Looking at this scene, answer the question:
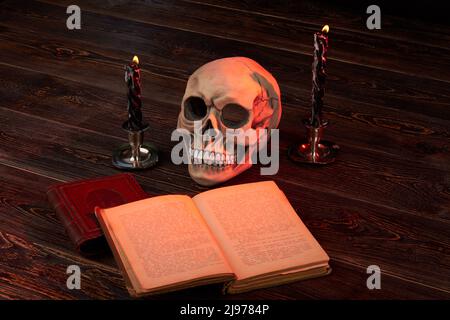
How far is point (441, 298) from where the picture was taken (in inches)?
66.3

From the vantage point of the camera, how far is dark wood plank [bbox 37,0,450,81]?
2842mm

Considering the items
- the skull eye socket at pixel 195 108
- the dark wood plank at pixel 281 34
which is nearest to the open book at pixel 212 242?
the skull eye socket at pixel 195 108

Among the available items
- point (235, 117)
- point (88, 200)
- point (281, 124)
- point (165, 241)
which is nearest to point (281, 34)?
point (281, 124)

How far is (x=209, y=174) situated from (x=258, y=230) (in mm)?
259

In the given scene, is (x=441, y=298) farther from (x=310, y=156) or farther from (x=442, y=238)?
(x=310, y=156)

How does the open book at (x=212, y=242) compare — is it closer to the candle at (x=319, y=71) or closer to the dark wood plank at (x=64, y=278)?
the dark wood plank at (x=64, y=278)

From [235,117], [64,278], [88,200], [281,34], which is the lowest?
[64,278]

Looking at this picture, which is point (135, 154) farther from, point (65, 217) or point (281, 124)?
point (281, 124)

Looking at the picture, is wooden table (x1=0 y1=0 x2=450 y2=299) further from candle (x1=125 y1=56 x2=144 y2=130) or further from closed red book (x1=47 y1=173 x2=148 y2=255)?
candle (x1=125 y1=56 x2=144 y2=130)

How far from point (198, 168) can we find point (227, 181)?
0.10m

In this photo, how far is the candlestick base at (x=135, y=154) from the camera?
209 centimetres

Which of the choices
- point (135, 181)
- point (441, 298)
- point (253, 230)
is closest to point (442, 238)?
point (441, 298)

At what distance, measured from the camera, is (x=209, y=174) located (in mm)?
1991

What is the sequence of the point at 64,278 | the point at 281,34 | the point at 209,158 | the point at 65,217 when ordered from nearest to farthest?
the point at 64,278 < the point at 65,217 < the point at 209,158 < the point at 281,34
